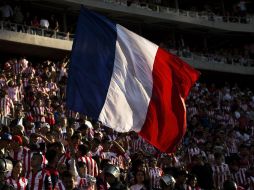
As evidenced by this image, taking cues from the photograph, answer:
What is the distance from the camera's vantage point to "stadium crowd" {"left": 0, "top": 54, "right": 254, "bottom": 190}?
8.75 metres

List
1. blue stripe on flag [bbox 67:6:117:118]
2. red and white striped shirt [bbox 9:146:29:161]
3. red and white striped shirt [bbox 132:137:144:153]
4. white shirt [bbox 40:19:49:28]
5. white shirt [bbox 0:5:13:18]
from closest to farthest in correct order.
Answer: blue stripe on flag [bbox 67:6:117:118]
red and white striped shirt [bbox 9:146:29:161]
red and white striped shirt [bbox 132:137:144:153]
white shirt [bbox 0:5:13:18]
white shirt [bbox 40:19:49:28]

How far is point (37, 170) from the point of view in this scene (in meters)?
Answer: 8.26

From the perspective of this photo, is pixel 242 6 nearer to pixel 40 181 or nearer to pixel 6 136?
pixel 6 136

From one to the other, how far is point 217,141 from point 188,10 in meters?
18.3

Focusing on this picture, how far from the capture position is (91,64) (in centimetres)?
941

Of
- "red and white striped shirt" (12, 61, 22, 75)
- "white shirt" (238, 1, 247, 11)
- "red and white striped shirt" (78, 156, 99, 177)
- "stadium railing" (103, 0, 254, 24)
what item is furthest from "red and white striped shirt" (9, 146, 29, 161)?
"white shirt" (238, 1, 247, 11)

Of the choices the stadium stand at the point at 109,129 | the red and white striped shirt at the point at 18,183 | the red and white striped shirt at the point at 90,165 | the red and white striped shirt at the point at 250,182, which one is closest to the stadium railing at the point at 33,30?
the stadium stand at the point at 109,129

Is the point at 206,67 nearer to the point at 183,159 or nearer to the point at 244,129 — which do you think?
the point at 244,129

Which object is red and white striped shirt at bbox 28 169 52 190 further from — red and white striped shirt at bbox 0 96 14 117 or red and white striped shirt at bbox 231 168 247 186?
red and white striped shirt at bbox 231 168 247 186

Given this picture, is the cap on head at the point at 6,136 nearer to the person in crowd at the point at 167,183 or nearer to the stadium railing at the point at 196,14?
the person in crowd at the point at 167,183

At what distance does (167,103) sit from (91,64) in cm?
136

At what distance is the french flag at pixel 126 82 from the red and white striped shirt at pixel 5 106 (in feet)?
21.5

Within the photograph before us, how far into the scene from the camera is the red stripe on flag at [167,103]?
377 inches

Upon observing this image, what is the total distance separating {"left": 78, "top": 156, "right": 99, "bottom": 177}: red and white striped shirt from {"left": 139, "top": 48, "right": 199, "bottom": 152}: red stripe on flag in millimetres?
954
